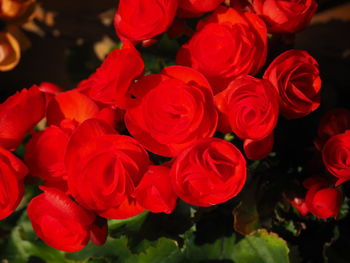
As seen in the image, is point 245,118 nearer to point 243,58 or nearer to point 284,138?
point 243,58

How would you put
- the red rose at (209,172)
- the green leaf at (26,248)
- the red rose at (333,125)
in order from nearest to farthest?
the red rose at (209,172)
the red rose at (333,125)
the green leaf at (26,248)

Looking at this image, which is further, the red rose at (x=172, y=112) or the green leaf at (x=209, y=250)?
the green leaf at (x=209, y=250)

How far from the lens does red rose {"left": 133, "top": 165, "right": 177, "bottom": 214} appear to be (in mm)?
416

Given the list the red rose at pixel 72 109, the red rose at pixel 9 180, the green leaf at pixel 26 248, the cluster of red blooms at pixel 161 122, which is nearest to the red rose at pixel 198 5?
the cluster of red blooms at pixel 161 122

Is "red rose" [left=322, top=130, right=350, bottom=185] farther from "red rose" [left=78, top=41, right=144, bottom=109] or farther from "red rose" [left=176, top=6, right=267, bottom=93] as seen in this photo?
"red rose" [left=78, top=41, right=144, bottom=109]

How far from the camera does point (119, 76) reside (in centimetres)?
42

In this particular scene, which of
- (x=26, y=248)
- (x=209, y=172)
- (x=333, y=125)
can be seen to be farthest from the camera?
(x=26, y=248)

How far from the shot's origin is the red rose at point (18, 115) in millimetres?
450

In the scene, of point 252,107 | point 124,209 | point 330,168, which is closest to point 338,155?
point 330,168

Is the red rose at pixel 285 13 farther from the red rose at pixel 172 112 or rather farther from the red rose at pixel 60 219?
the red rose at pixel 60 219

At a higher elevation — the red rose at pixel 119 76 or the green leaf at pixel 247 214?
the red rose at pixel 119 76

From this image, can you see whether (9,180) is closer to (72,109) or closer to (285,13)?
(72,109)

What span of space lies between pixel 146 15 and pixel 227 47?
9 centimetres

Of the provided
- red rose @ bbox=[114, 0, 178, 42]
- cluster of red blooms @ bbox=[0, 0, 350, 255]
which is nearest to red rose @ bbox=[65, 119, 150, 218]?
cluster of red blooms @ bbox=[0, 0, 350, 255]
